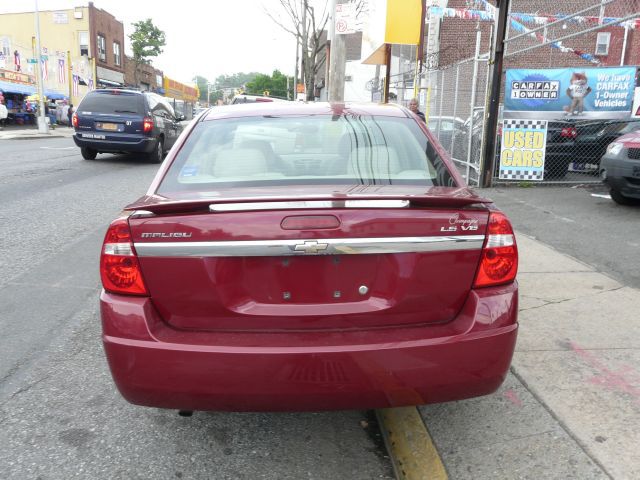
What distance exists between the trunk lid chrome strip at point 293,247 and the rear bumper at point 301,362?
26 cm

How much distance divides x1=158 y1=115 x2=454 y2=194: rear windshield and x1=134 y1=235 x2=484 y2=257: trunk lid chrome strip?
0.46 meters

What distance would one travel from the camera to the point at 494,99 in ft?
32.9

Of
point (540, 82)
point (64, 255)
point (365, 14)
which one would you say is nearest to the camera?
point (64, 255)

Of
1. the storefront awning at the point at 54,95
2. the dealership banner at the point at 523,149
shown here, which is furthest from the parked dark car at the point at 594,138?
the storefront awning at the point at 54,95

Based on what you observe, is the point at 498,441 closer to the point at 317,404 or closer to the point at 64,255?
the point at 317,404

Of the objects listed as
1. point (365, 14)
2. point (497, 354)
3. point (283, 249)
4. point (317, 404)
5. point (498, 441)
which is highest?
point (365, 14)

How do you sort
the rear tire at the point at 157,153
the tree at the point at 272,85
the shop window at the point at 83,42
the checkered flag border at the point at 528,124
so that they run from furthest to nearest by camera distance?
the tree at the point at 272,85 < the shop window at the point at 83,42 < the rear tire at the point at 157,153 < the checkered flag border at the point at 528,124

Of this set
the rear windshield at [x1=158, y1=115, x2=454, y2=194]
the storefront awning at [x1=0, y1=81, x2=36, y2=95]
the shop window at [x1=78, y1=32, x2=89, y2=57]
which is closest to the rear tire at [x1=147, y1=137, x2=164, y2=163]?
the rear windshield at [x1=158, y1=115, x2=454, y2=194]

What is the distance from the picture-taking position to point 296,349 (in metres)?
2.26

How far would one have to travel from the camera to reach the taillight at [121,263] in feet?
7.79

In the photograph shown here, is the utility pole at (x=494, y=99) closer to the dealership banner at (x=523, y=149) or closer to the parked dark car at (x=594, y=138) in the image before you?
the dealership banner at (x=523, y=149)

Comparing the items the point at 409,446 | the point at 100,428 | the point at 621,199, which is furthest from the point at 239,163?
the point at 621,199

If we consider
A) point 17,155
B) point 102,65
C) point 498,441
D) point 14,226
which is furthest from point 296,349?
point 102,65

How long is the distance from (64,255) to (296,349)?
449cm
